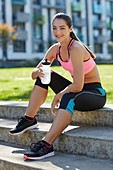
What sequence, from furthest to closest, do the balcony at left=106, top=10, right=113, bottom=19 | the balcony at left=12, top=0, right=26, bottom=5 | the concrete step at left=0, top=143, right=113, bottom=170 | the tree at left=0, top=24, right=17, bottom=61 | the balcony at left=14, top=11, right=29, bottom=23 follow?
1. the balcony at left=106, top=10, right=113, bottom=19
2. the balcony at left=14, top=11, right=29, bottom=23
3. the balcony at left=12, top=0, right=26, bottom=5
4. the tree at left=0, top=24, right=17, bottom=61
5. the concrete step at left=0, top=143, right=113, bottom=170

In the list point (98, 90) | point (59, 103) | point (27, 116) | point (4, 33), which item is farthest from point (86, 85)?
point (4, 33)

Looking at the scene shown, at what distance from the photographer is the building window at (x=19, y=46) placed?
45516 mm

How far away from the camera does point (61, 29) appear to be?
376cm

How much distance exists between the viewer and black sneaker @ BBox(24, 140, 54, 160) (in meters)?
3.41

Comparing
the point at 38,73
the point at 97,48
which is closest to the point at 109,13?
the point at 97,48

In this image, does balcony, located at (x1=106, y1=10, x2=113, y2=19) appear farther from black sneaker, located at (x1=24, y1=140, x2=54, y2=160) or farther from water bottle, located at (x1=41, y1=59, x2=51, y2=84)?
black sneaker, located at (x1=24, y1=140, x2=54, y2=160)

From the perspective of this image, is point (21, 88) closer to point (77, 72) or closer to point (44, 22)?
point (77, 72)

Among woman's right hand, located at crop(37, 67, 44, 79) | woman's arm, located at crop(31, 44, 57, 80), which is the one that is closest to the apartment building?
woman's arm, located at crop(31, 44, 57, 80)

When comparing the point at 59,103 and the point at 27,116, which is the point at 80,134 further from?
the point at 27,116

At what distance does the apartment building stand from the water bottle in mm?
36040

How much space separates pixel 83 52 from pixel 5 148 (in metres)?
1.27

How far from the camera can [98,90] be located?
3867 millimetres

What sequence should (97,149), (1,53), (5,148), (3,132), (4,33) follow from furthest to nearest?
(1,53), (4,33), (3,132), (5,148), (97,149)

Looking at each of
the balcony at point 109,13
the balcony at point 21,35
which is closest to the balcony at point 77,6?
the balcony at point 109,13
